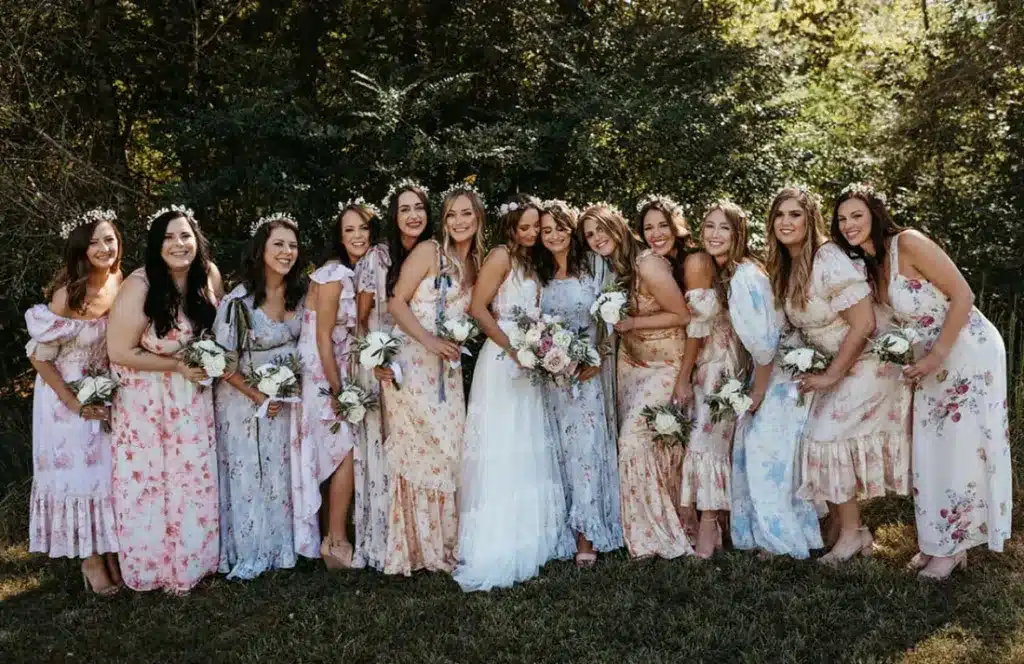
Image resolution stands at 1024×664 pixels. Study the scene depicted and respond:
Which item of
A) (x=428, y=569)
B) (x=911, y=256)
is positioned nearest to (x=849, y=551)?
(x=911, y=256)

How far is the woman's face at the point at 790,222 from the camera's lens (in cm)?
527

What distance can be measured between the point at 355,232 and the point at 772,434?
2.97 meters

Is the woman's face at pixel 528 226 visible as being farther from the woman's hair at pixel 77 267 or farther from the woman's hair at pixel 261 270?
the woman's hair at pixel 77 267

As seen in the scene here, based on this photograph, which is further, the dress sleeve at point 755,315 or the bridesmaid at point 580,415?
the bridesmaid at point 580,415

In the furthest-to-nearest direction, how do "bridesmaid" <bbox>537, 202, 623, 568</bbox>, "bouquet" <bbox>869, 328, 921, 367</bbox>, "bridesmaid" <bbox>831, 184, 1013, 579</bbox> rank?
"bridesmaid" <bbox>537, 202, 623, 568</bbox> → "bridesmaid" <bbox>831, 184, 1013, 579</bbox> → "bouquet" <bbox>869, 328, 921, 367</bbox>

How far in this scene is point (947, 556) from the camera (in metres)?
5.10

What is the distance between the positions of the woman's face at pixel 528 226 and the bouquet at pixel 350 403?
142cm

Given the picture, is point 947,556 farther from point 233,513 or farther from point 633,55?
point 633,55

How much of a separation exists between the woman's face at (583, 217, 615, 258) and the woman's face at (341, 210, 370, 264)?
4.77 feet

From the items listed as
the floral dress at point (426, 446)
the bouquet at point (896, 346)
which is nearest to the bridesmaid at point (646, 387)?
the floral dress at point (426, 446)

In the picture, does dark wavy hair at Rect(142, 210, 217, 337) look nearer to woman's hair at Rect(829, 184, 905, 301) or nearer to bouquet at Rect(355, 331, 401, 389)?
bouquet at Rect(355, 331, 401, 389)

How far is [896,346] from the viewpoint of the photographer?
4.85 m

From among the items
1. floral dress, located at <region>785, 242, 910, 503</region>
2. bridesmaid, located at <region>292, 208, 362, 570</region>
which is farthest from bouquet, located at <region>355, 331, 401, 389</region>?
floral dress, located at <region>785, 242, 910, 503</region>

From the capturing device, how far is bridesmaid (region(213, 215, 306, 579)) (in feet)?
18.4
